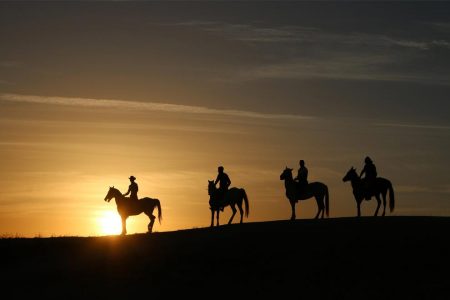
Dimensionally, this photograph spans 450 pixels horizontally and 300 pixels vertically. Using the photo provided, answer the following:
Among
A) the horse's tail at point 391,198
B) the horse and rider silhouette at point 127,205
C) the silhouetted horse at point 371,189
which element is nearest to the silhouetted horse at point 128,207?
the horse and rider silhouette at point 127,205

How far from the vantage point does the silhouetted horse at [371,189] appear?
1810 inches

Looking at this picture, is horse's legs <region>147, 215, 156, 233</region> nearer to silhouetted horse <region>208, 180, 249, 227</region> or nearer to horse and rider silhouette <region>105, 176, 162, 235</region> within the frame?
horse and rider silhouette <region>105, 176, 162, 235</region>

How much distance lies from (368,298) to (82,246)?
16.3m

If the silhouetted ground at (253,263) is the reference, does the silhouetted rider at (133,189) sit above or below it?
above

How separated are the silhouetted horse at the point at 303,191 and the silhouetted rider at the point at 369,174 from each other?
232cm

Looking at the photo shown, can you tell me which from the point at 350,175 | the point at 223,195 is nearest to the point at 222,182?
the point at 223,195

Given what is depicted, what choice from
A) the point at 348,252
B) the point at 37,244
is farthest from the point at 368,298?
the point at 37,244

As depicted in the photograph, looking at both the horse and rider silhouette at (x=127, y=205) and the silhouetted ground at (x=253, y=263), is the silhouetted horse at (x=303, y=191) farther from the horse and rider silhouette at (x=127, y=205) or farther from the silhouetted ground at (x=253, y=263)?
the horse and rider silhouette at (x=127, y=205)

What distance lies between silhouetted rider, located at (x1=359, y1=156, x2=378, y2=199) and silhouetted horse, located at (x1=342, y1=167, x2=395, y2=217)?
130 mm

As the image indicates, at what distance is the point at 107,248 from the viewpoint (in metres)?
42.2

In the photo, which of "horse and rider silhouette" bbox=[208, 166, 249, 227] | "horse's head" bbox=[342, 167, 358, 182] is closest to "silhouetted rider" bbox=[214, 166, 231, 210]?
"horse and rider silhouette" bbox=[208, 166, 249, 227]

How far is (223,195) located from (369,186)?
716 centimetres

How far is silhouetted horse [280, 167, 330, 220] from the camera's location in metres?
46.1

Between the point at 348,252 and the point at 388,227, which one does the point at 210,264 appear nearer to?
the point at 348,252
